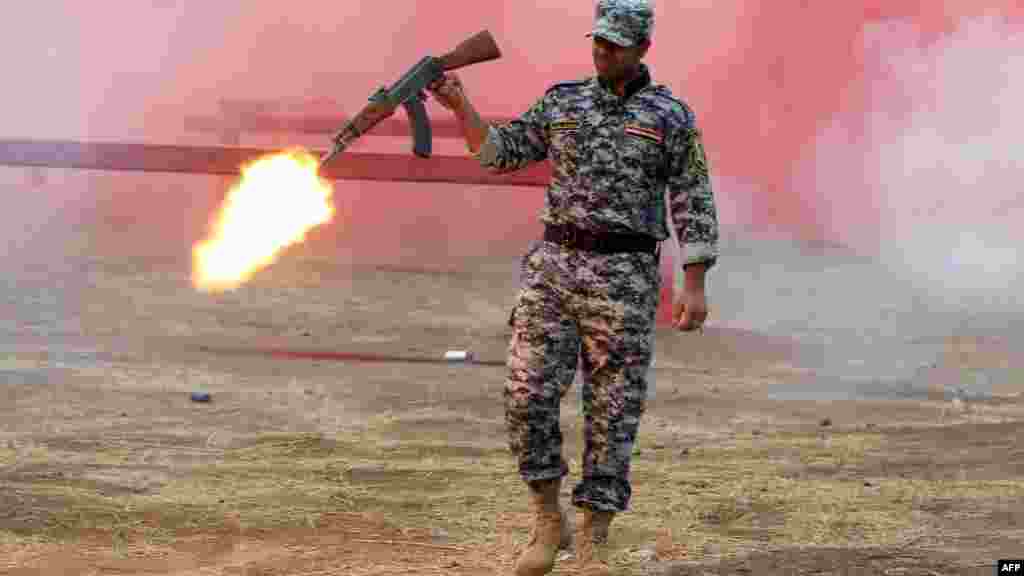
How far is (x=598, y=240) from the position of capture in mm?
6164

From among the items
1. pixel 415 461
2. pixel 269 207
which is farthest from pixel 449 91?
pixel 269 207

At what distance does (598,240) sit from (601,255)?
50 millimetres

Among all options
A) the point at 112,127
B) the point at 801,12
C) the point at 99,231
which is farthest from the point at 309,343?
the point at 112,127

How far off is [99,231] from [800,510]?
13134 mm

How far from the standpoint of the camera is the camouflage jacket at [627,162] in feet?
20.1

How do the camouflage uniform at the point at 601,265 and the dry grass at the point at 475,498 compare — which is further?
the dry grass at the point at 475,498

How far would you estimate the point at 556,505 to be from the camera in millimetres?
6246

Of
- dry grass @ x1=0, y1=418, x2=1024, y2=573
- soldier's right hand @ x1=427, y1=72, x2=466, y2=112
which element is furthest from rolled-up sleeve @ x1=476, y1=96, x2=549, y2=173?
dry grass @ x1=0, y1=418, x2=1024, y2=573

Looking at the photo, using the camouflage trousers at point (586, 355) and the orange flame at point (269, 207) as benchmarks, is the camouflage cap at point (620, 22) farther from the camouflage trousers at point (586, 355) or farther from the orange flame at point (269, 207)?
the orange flame at point (269, 207)

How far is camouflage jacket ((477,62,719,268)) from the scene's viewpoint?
20.1ft

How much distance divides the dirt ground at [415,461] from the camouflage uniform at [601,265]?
477mm

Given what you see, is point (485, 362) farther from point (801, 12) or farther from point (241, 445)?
point (801, 12)

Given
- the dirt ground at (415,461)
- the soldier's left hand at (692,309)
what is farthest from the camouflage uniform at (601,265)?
the dirt ground at (415,461)

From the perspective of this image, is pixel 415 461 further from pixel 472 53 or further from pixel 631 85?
pixel 631 85
